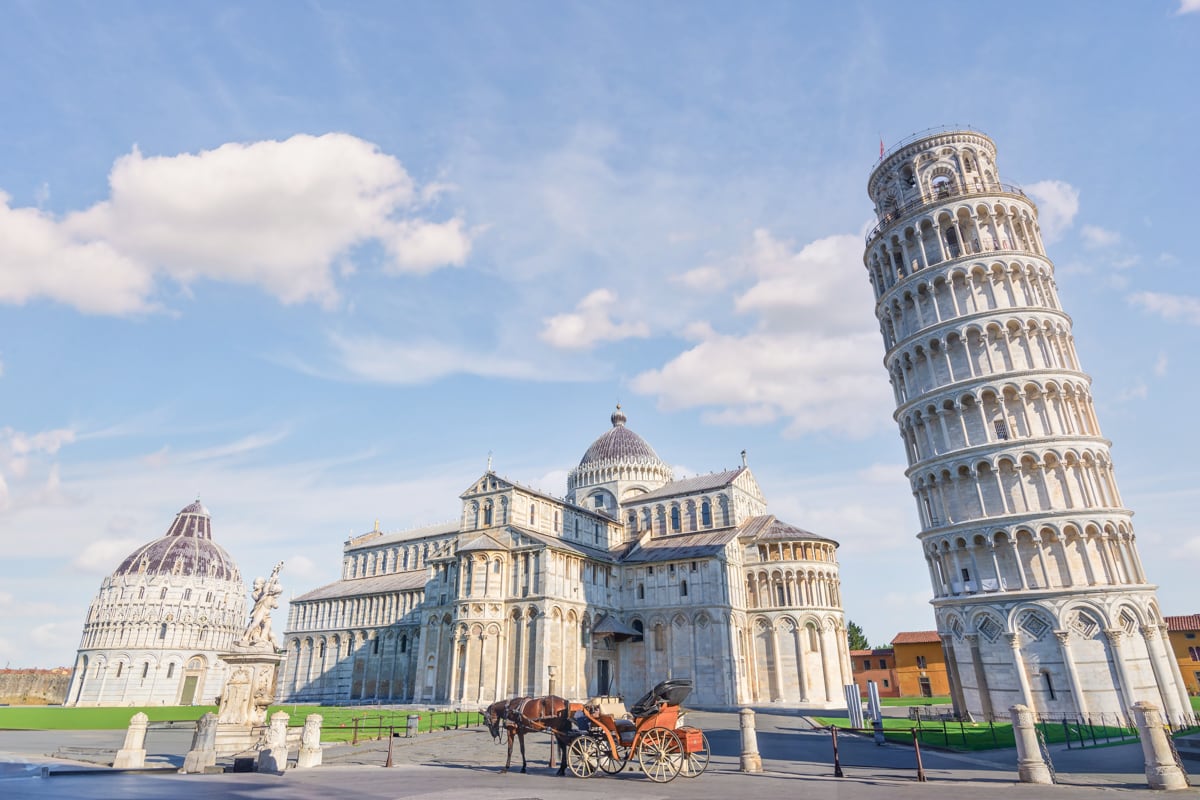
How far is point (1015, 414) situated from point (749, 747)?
25.5 metres

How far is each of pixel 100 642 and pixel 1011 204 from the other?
134899mm

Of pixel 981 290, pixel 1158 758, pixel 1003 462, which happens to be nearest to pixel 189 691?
pixel 1003 462

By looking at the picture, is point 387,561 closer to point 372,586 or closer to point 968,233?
point 372,586

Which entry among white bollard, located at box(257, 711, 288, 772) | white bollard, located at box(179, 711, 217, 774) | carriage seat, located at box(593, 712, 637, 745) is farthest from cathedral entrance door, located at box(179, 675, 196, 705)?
carriage seat, located at box(593, 712, 637, 745)

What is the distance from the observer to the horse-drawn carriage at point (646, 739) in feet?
48.5

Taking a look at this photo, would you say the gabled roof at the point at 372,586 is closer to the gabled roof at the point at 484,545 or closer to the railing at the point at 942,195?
the gabled roof at the point at 484,545


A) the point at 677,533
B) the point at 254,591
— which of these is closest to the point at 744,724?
the point at 254,591

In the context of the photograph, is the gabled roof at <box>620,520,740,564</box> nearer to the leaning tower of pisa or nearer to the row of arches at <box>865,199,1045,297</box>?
the leaning tower of pisa

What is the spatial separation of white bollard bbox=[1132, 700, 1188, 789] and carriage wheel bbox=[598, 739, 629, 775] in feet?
35.2

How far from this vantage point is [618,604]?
51.1 meters

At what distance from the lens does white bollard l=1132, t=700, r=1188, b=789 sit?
41.7 feet

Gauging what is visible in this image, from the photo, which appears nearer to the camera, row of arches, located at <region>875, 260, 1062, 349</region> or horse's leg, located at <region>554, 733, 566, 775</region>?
horse's leg, located at <region>554, 733, 566, 775</region>

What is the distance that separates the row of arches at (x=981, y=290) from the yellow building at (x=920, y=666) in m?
42.5

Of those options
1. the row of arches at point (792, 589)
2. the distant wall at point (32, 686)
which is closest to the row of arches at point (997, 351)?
the row of arches at point (792, 589)
